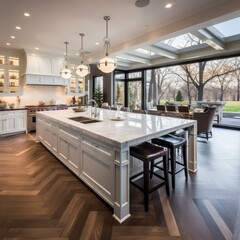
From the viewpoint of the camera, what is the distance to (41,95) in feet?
23.3

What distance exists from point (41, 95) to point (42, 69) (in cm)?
107

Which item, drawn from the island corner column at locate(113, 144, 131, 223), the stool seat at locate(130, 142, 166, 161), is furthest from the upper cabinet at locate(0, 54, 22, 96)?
the island corner column at locate(113, 144, 131, 223)

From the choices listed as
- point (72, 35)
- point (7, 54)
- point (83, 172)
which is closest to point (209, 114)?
point (83, 172)

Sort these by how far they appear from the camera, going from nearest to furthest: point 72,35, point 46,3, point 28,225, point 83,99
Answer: point 28,225
point 46,3
point 72,35
point 83,99

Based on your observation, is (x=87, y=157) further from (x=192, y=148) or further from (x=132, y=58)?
(x=132, y=58)

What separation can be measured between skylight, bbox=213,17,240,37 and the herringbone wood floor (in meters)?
3.53

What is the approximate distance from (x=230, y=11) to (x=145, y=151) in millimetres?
3043

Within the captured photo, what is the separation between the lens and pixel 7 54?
20.4 feet

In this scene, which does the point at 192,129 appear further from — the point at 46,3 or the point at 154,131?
the point at 46,3

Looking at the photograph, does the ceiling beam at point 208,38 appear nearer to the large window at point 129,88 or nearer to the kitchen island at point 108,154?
the kitchen island at point 108,154

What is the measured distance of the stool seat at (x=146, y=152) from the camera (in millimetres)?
2086

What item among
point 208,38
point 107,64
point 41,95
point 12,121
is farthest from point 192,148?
point 41,95

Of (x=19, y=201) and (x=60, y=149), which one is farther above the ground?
(x=60, y=149)

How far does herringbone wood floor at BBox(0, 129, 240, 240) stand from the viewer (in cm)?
174
